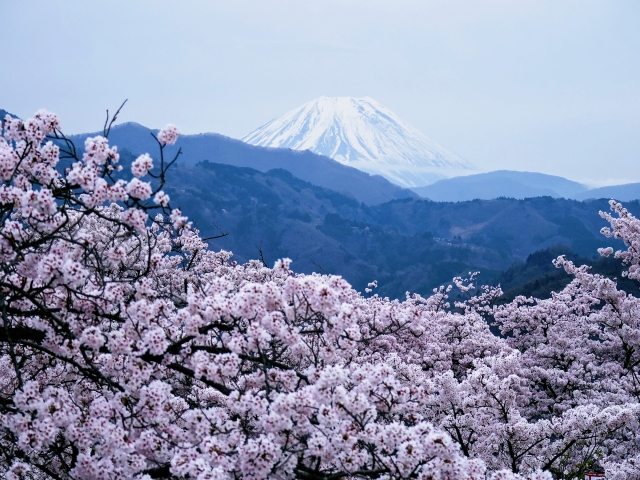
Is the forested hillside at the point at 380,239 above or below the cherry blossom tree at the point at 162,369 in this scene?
above

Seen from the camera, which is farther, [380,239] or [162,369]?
[380,239]

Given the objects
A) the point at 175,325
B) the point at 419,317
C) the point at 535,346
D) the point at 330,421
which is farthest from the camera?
the point at 535,346

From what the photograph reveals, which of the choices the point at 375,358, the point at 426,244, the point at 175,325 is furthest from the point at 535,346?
the point at 426,244

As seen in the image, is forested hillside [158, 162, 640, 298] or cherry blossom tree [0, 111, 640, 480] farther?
forested hillside [158, 162, 640, 298]

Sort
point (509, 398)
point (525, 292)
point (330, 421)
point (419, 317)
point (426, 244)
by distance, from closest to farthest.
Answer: point (330, 421) < point (419, 317) < point (509, 398) < point (525, 292) < point (426, 244)

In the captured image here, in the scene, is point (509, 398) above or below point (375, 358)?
below

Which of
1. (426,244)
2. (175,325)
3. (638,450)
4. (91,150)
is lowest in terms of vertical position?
(638,450)

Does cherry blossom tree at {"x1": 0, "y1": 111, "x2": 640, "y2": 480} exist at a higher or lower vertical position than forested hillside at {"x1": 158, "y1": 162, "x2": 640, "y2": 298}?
lower

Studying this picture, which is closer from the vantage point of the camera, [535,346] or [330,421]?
[330,421]

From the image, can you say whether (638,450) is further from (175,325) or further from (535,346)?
(175,325)

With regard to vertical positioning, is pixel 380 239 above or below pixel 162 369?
above

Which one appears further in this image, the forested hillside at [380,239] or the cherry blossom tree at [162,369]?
the forested hillside at [380,239]

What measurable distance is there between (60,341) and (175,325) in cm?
117

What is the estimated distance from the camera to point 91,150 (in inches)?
243
